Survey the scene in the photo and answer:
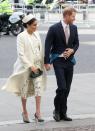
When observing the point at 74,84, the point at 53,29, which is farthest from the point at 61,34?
the point at 74,84

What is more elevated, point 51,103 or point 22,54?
point 22,54

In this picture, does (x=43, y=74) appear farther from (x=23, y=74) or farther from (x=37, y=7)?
(x=37, y=7)

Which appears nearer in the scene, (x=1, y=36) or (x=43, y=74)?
(x=43, y=74)

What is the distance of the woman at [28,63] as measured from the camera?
27.3 feet

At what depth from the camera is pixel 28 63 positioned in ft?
27.2

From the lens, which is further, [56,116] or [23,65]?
[56,116]

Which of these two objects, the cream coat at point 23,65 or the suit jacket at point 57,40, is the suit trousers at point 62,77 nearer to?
the suit jacket at point 57,40

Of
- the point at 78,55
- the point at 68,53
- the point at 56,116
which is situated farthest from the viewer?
the point at 78,55

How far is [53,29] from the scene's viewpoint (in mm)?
8570

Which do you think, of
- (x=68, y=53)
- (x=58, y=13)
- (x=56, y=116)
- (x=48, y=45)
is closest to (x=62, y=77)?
(x=68, y=53)

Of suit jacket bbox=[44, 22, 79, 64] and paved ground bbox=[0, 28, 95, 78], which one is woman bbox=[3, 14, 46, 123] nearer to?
suit jacket bbox=[44, 22, 79, 64]

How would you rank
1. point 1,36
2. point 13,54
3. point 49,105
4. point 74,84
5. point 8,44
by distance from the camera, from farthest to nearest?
point 1,36
point 8,44
point 13,54
point 74,84
point 49,105

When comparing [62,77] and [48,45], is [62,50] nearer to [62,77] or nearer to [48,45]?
[48,45]

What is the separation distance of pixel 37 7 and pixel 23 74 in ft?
91.2
